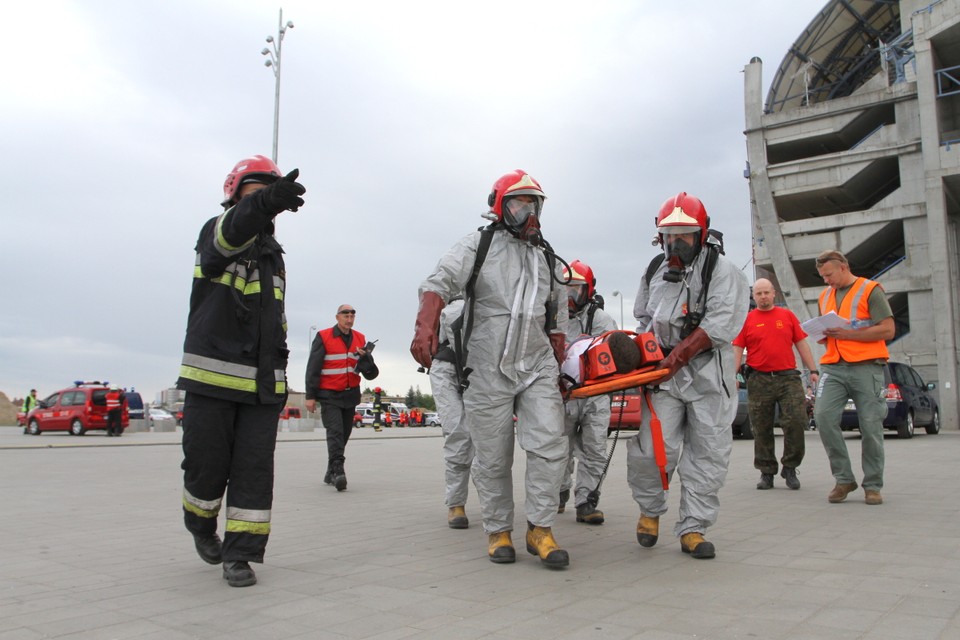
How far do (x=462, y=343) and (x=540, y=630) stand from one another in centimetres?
190

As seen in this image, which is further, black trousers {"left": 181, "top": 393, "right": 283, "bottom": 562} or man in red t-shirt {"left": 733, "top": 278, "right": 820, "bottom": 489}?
man in red t-shirt {"left": 733, "top": 278, "right": 820, "bottom": 489}

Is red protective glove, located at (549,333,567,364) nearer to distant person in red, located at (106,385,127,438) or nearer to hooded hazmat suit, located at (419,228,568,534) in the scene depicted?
hooded hazmat suit, located at (419,228,568,534)

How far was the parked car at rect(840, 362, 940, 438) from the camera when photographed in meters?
17.5

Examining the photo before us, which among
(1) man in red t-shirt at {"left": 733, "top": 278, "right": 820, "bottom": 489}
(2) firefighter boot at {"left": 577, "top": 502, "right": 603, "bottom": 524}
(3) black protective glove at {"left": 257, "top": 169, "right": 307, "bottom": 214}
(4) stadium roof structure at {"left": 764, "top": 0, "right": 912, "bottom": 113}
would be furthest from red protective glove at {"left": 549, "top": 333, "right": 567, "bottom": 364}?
(4) stadium roof structure at {"left": 764, "top": 0, "right": 912, "bottom": 113}

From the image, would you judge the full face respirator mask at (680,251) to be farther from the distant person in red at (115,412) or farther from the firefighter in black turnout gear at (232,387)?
the distant person in red at (115,412)

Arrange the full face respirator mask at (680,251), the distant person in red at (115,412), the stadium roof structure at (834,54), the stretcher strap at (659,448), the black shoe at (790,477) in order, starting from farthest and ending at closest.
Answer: the stadium roof structure at (834,54) → the distant person in red at (115,412) → the black shoe at (790,477) → the full face respirator mask at (680,251) → the stretcher strap at (659,448)

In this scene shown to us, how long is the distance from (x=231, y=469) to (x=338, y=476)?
4.36 m

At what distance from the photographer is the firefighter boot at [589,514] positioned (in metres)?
5.97

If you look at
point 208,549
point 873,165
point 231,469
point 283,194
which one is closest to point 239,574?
point 208,549

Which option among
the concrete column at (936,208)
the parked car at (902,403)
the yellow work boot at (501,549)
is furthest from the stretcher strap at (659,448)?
the concrete column at (936,208)

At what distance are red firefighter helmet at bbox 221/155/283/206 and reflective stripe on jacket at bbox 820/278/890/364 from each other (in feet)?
16.2

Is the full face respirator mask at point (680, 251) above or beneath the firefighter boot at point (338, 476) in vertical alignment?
above

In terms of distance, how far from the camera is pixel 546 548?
437cm

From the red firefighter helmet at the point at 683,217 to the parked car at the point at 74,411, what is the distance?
24.6m
